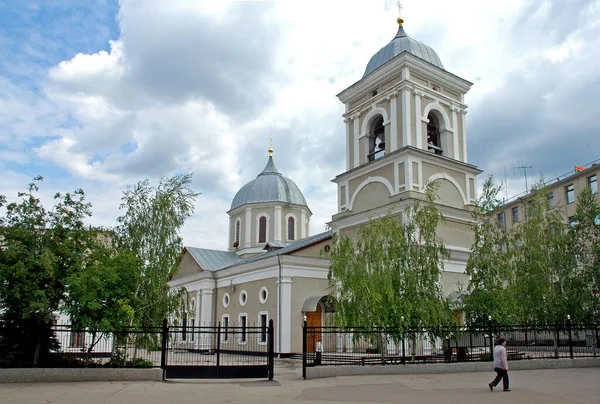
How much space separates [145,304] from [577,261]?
18.1 meters

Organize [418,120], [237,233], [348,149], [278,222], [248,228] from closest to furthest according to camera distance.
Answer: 1. [418,120]
2. [348,149]
3. [278,222]
4. [248,228]
5. [237,233]

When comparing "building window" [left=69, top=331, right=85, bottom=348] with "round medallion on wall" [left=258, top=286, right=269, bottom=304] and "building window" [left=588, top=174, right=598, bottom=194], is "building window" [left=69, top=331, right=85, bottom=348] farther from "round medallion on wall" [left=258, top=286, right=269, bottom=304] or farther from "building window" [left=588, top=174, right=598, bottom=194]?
"building window" [left=588, top=174, right=598, bottom=194]

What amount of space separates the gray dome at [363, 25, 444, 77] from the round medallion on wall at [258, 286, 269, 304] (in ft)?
43.4

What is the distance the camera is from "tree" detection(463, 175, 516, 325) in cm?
1978

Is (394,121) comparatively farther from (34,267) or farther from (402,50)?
(34,267)

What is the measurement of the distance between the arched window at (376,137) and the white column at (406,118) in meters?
2.41

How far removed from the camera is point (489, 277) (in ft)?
67.0

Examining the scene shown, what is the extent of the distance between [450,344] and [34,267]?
14317 millimetres

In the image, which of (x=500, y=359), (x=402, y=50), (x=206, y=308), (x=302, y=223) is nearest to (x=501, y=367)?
(x=500, y=359)

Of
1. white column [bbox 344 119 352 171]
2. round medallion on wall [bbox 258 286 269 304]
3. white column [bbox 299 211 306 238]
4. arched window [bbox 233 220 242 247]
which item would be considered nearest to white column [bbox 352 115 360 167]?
white column [bbox 344 119 352 171]

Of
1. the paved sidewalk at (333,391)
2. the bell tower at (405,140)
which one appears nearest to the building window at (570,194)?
the bell tower at (405,140)

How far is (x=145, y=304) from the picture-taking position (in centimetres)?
1922

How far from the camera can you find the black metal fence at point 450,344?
58.9ft

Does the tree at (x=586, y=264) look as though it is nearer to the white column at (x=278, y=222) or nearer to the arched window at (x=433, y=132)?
the arched window at (x=433, y=132)
